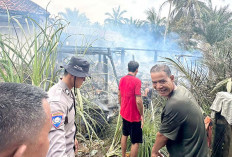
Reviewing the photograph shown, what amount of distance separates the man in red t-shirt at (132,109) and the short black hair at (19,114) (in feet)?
8.42

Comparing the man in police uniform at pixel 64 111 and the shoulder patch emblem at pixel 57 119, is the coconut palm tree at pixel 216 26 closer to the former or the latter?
the man in police uniform at pixel 64 111

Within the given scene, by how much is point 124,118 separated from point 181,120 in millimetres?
1722

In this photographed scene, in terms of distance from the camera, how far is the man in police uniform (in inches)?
48.6

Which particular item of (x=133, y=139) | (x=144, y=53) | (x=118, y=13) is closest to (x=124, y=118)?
(x=133, y=139)

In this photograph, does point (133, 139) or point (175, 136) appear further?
point (133, 139)

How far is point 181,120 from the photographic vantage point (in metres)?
1.67

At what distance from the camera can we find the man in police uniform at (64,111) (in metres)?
1.24

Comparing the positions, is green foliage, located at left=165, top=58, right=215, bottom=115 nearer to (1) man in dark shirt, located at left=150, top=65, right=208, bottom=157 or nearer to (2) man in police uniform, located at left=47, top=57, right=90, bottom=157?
(1) man in dark shirt, located at left=150, top=65, right=208, bottom=157

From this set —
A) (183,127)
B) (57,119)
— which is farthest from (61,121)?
(183,127)

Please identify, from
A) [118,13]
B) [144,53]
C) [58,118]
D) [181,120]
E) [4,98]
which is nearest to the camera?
[4,98]

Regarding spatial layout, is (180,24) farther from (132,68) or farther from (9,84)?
(9,84)

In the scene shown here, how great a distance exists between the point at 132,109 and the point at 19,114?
2.75m

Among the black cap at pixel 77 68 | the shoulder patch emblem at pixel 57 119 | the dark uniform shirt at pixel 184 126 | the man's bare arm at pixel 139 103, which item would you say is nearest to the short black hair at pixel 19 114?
the shoulder patch emblem at pixel 57 119

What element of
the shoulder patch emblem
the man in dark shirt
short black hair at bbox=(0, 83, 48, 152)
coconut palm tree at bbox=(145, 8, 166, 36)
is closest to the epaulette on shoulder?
the shoulder patch emblem
